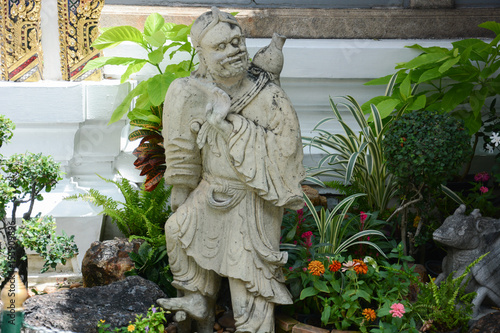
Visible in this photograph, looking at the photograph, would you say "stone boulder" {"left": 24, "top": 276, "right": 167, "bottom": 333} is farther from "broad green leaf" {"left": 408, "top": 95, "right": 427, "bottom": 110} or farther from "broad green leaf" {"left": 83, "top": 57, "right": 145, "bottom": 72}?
"broad green leaf" {"left": 408, "top": 95, "right": 427, "bottom": 110}

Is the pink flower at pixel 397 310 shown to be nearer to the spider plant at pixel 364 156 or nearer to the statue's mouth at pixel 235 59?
the spider plant at pixel 364 156

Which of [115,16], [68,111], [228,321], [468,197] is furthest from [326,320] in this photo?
[115,16]

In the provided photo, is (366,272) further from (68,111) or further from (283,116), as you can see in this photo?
(68,111)

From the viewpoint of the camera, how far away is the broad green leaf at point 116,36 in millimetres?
3898

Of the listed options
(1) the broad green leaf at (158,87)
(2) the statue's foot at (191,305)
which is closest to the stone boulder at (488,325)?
(2) the statue's foot at (191,305)

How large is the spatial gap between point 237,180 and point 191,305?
2.28 feet

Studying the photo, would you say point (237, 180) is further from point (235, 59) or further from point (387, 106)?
point (387, 106)

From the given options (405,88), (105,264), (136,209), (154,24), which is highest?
(154,24)

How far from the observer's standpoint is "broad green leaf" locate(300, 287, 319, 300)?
321 cm

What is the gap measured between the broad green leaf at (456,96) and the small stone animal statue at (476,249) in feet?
2.90

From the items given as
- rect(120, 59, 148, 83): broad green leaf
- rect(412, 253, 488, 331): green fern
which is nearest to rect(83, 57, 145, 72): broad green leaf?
rect(120, 59, 148, 83): broad green leaf

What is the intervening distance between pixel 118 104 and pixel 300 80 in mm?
1329

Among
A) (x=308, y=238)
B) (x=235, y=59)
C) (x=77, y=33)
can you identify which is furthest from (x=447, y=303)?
(x=77, y=33)

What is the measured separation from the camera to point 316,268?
126 inches
